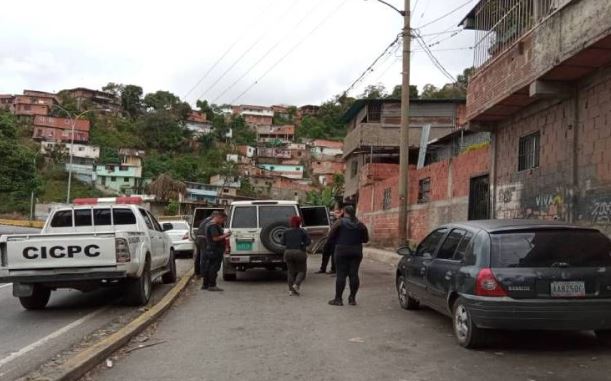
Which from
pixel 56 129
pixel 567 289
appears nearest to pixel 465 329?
pixel 567 289

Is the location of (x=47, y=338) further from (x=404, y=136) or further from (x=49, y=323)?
(x=404, y=136)

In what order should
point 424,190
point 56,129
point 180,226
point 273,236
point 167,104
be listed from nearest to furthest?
1. point 273,236
2. point 424,190
3. point 180,226
4. point 56,129
5. point 167,104

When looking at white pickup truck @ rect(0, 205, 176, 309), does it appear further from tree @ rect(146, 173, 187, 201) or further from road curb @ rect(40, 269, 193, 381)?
tree @ rect(146, 173, 187, 201)

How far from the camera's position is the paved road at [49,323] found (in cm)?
683

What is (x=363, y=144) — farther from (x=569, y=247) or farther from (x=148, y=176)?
(x=148, y=176)

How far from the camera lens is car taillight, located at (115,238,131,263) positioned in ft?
31.9

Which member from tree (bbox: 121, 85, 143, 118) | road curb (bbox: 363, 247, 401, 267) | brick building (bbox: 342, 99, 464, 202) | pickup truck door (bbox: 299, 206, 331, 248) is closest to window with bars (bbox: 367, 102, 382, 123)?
brick building (bbox: 342, 99, 464, 202)

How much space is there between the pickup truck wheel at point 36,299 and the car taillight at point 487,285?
23.3 ft

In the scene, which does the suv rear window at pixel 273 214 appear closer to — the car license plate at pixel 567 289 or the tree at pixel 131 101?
the car license plate at pixel 567 289

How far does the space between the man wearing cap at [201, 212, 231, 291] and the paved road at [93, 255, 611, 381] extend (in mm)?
2474

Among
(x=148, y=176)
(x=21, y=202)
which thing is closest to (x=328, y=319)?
(x=21, y=202)

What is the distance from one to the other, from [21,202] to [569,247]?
262 ft

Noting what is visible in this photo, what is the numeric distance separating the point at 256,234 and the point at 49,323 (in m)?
5.73

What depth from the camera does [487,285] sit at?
21.9 ft
